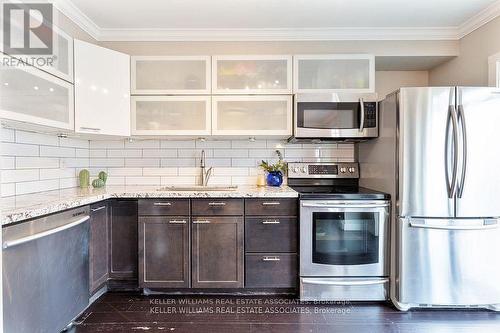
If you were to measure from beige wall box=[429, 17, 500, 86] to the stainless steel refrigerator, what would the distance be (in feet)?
1.69

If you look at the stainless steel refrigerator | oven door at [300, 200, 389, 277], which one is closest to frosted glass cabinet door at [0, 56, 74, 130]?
oven door at [300, 200, 389, 277]

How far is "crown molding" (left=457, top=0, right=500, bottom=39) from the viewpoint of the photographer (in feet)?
7.66

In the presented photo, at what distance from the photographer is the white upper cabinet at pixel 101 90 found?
7.62 feet

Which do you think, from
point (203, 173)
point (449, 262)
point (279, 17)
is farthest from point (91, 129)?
point (449, 262)

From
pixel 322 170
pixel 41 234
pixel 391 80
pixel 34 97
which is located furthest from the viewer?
pixel 391 80

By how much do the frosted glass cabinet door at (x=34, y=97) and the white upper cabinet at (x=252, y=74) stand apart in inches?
47.4

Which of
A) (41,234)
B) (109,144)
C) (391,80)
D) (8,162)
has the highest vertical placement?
(391,80)

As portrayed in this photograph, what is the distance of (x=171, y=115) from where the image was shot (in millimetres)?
2688

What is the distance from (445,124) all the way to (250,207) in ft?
5.32

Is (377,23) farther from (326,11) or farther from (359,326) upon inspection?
(359,326)

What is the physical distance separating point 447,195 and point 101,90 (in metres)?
2.91

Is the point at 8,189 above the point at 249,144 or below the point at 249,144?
below

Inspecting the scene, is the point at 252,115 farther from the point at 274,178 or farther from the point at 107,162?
the point at 107,162

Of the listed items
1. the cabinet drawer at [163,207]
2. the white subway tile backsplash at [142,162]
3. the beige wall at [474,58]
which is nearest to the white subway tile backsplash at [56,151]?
the white subway tile backsplash at [142,162]
